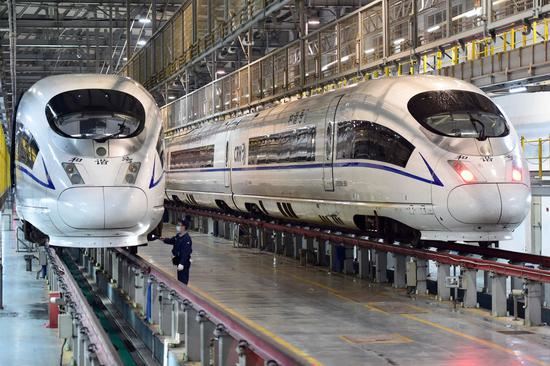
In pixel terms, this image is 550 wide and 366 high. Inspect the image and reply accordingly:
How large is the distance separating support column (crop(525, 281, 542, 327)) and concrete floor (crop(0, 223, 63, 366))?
20.0ft

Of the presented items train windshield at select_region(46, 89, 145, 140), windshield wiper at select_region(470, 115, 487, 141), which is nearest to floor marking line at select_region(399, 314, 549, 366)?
windshield wiper at select_region(470, 115, 487, 141)

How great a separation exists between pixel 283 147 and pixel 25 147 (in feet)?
23.9

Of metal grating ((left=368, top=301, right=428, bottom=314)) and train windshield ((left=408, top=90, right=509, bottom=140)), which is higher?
train windshield ((left=408, top=90, right=509, bottom=140))

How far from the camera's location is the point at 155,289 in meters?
12.7

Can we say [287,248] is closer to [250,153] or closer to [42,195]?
[250,153]

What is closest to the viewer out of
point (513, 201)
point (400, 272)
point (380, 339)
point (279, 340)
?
point (279, 340)

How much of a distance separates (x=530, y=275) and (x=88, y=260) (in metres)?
13.0

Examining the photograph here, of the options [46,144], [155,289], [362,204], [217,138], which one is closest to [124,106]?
[46,144]

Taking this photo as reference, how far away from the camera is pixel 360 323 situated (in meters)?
11.5

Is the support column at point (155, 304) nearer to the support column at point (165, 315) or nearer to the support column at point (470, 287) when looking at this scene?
the support column at point (165, 315)

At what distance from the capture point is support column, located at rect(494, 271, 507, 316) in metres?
12.0

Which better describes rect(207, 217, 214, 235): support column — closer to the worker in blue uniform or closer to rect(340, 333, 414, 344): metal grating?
the worker in blue uniform

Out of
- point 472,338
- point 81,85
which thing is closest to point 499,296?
point 472,338

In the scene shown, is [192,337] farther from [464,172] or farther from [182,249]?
[464,172]
